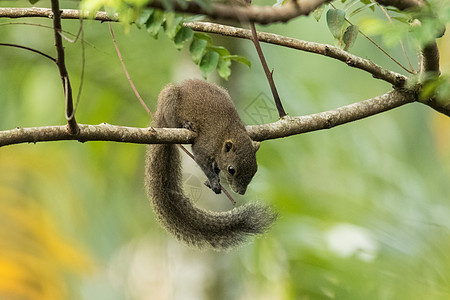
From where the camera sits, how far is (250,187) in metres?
5.29

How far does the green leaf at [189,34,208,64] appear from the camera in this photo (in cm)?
261

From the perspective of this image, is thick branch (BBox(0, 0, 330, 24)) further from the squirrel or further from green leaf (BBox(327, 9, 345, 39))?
the squirrel

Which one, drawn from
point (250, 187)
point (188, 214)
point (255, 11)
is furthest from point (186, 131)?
point (250, 187)

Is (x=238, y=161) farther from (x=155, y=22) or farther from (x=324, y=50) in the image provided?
(x=155, y=22)

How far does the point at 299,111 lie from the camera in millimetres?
5469

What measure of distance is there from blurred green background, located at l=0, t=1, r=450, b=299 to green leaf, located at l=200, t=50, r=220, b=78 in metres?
1.54

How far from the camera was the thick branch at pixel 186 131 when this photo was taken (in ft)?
7.97

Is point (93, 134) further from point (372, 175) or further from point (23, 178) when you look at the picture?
point (23, 178)

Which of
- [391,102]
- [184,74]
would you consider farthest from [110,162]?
[391,102]

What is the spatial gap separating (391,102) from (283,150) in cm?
259

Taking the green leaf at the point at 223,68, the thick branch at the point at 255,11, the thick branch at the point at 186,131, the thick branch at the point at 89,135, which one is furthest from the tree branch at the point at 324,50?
the thick branch at the point at 255,11

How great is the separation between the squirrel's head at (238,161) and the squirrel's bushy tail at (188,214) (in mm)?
302

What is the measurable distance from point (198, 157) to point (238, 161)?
9.8 inches

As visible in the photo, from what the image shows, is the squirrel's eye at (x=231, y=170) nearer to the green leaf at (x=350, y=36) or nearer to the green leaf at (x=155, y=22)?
the green leaf at (x=350, y=36)
